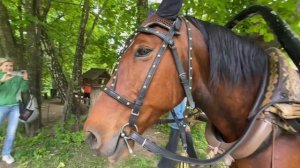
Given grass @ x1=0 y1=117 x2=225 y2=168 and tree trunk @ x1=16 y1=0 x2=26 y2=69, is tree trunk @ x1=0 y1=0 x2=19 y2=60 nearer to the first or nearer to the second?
tree trunk @ x1=16 y1=0 x2=26 y2=69

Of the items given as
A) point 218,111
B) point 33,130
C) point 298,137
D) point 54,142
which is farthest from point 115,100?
point 33,130

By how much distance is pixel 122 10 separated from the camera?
25.8 ft

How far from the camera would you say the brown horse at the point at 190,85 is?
1789 mm

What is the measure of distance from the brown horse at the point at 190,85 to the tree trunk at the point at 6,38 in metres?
5.39

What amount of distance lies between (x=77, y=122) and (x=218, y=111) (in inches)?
212

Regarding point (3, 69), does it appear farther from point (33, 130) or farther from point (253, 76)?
point (253, 76)

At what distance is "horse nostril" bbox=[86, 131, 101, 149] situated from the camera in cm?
175

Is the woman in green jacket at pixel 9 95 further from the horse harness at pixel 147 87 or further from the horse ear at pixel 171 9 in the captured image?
the horse ear at pixel 171 9

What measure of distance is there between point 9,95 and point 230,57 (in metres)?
4.99

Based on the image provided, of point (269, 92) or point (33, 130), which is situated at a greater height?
point (269, 92)

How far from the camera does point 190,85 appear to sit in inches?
73.7

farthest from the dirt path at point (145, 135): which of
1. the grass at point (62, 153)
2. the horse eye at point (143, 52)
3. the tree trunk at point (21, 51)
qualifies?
the horse eye at point (143, 52)

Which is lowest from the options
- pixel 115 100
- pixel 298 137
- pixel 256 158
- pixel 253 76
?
pixel 256 158

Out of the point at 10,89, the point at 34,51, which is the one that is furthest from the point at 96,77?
the point at 10,89
